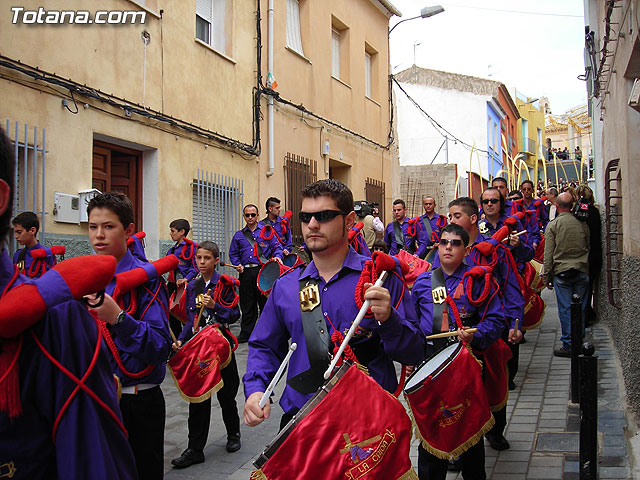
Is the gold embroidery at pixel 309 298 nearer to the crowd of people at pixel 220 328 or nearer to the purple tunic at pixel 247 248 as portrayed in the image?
the crowd of people at pixel 220 328

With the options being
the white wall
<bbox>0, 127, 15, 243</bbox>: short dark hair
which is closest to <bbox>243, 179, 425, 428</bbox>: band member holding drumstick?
<bbox>0, 127, 15, 243</bbox>: short dark hair

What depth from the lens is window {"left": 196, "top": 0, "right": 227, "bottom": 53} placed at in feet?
42.6

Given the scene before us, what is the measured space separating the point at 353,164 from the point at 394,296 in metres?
15.9

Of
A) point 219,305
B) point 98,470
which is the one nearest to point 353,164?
point 219,305

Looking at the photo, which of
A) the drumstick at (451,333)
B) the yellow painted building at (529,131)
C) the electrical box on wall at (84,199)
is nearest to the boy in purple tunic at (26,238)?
the electrical box on wall at (84,199)

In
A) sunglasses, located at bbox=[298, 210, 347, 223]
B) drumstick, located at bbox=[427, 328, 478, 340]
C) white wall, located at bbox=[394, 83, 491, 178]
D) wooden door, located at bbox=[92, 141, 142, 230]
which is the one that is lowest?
drumstick, located at bbox=[427, 328, 478, 340]

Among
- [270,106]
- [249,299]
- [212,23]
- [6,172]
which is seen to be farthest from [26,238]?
[270,106]

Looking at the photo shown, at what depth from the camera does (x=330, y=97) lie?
689 inches

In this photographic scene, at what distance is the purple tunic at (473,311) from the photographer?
4793 mm

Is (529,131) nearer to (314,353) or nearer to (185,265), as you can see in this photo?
(185,265)

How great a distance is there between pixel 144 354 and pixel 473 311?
101 inches

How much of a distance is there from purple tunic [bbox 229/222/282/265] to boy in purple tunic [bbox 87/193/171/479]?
301 inches

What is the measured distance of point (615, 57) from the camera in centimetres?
744

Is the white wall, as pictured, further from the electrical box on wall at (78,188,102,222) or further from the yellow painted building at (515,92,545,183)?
the electrical box on wall at (78,188,102,222)
